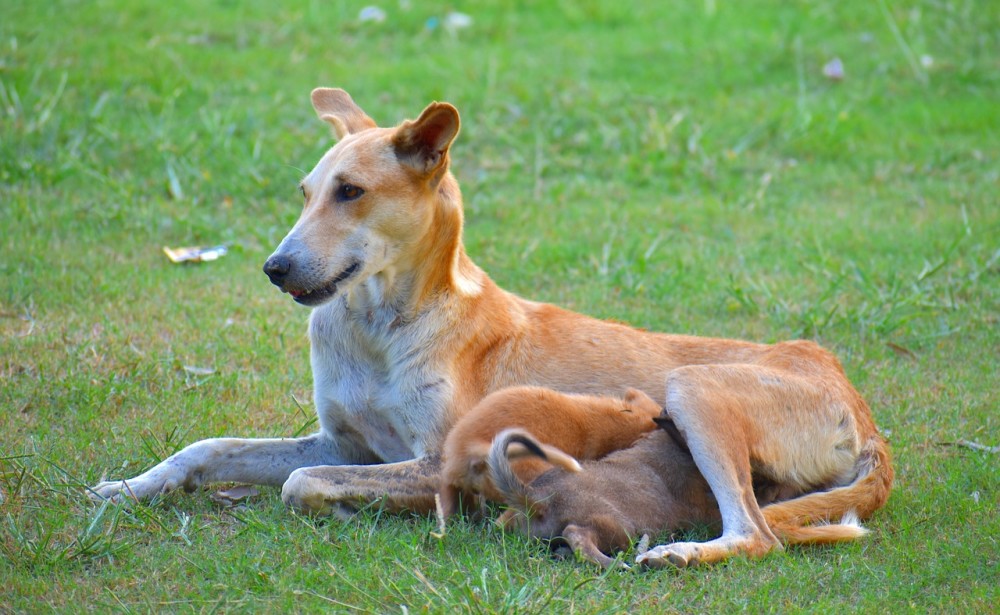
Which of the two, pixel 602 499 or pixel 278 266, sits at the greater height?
pixel 278 266

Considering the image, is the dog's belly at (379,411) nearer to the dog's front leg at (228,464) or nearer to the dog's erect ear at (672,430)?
the dog's front leg at (228,464)

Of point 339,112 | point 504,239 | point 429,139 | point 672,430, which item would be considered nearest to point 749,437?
point 672,430

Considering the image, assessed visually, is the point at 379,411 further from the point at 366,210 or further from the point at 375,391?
the point at 366,210

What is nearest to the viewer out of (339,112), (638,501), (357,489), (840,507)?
(638,501)

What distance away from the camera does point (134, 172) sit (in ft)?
31.7

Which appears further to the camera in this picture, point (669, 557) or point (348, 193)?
point (348, 193)

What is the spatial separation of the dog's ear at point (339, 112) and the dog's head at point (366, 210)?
0.42 metres

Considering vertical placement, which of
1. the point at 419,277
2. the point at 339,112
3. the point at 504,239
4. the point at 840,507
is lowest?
the point at 504,239

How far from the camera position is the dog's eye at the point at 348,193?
16.8 ft

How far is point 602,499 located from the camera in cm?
448

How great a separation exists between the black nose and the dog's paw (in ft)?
6.25

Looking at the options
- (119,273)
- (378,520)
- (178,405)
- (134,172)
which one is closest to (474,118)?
(134,172)

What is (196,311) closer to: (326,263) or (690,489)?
(326,263)

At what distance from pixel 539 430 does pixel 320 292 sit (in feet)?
3.85
